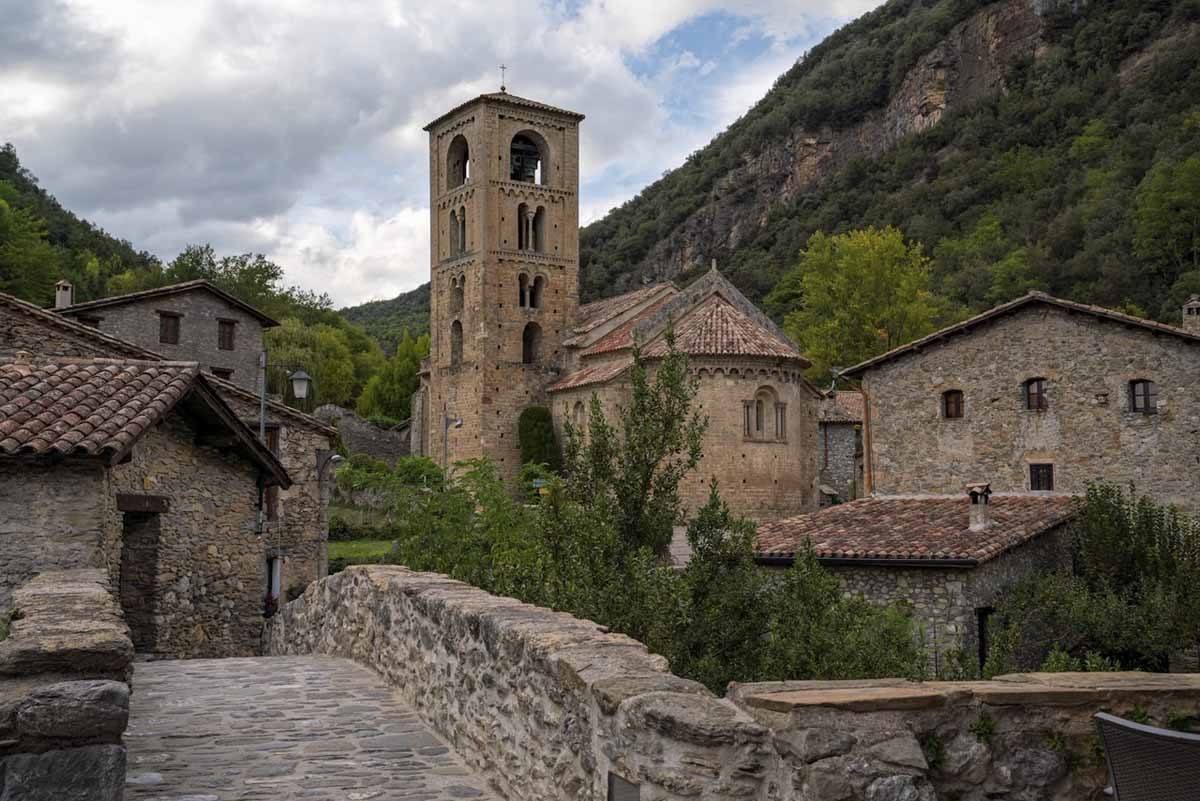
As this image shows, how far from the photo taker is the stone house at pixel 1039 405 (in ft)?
69.9

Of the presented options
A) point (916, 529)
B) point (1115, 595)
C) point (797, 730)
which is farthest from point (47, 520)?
point (1115, 595)

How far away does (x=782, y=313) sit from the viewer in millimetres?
74062

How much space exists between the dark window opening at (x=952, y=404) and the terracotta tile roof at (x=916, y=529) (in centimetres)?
177

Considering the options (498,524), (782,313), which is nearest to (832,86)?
(782,313)

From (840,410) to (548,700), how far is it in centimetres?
4209

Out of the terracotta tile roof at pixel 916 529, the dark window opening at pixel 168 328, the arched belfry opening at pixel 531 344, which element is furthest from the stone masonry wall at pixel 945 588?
the arched belfry opening at pixel 531 344

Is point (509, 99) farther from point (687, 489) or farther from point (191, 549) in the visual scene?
point (191, 549)

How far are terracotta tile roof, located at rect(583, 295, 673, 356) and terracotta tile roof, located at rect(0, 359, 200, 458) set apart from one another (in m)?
29.7

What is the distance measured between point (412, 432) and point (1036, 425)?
37.3m

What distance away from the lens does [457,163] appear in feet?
160

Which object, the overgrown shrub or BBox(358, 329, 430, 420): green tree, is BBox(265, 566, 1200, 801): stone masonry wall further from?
BBox(358, 329, 430, 420): green tree

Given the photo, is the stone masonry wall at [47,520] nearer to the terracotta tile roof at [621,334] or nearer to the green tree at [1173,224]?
the terracotta tile roof at [621,334]

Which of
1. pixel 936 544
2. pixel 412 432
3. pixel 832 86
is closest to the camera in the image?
pixel 936 544

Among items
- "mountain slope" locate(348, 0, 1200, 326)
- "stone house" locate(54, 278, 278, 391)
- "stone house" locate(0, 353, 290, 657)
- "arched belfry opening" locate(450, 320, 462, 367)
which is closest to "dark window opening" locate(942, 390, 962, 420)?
"stone house" locate(0, 353, 290, 657)
